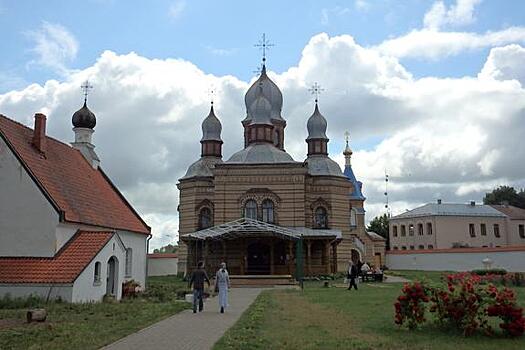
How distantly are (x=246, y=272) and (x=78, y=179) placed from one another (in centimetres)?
1556

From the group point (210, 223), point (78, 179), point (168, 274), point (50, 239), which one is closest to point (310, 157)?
point (210, 223)

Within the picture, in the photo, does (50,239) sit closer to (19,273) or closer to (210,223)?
(19,273)

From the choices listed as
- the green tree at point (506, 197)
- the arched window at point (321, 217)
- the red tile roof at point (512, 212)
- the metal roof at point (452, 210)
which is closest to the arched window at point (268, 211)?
the arched window at point (321, 217)

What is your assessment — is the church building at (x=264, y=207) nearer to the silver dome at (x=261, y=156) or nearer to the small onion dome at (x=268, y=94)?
the silver dome at (x=261, y=156)

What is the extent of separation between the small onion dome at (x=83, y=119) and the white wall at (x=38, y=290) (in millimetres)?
13988

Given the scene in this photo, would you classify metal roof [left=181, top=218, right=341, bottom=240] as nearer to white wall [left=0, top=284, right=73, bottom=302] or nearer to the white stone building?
the white stone building

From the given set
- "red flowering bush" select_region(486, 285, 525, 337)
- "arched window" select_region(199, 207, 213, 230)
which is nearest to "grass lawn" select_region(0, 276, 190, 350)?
"red flowering bush" select_region(486, 285, 525, 337)

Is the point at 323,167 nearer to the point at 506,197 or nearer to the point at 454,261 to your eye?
the point at 454,261

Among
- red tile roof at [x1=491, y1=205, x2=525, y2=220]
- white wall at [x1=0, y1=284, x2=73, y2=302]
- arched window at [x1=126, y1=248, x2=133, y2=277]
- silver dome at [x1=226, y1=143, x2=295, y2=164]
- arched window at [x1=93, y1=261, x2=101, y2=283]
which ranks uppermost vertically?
silver dome at [x1=226, y1=143, x2=295, y2=164]

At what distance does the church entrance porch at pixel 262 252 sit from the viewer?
35.5m

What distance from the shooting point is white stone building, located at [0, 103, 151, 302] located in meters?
18.1

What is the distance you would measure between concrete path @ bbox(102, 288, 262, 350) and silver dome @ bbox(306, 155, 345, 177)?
26584 mm

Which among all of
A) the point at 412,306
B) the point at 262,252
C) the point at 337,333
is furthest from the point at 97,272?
the point at 262,252

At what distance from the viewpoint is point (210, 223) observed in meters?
42.4
